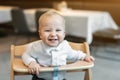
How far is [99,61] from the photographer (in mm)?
3480

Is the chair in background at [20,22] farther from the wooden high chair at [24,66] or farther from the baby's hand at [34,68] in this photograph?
the baby's hand at [34,68]

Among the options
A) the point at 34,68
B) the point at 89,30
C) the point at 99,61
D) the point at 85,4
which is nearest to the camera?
the point at 34,68

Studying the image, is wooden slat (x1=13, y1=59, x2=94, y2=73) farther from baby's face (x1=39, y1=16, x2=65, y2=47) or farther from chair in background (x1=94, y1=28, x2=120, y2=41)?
chair in background (x1=94, y1=28, x2=120, y2=41)

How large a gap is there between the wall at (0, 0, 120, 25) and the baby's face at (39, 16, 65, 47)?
345cm

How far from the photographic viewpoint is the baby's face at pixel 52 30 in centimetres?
136

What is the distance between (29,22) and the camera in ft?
13.7

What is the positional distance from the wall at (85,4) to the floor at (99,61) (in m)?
0.73

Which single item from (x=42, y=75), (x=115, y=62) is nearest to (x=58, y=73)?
(x=42, y=75)

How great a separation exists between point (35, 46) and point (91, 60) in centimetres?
34

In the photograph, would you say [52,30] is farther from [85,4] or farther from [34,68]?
[85,4]

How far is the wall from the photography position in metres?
4.73

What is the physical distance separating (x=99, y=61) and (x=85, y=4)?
2.08 m

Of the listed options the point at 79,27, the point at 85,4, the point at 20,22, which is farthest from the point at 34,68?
the point at 85,4

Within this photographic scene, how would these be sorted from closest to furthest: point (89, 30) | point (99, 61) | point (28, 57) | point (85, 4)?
point (28, 57) < point (99, 61) < point (89, 30) < point (85, 4)
